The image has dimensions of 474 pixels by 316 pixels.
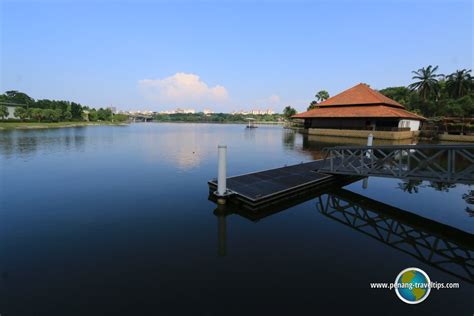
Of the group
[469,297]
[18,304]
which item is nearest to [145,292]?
[18,304]

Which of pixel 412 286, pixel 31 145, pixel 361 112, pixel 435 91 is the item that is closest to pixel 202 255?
pixel 412 286

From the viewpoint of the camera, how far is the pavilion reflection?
6273mm

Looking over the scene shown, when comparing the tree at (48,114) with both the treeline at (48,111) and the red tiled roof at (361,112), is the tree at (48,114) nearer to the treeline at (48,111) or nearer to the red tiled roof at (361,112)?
the treeline at (48,111)

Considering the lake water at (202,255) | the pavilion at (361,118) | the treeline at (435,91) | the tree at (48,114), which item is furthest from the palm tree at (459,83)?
the tree at (48,114)

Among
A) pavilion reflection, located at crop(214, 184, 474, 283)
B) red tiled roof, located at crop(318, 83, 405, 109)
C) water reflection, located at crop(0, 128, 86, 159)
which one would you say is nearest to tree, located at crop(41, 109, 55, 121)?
water reflection, located at crop(0, 128, 86, 159)

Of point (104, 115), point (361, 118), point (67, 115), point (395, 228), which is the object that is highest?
point (104, 115)

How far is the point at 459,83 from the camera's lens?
56812 millimetres

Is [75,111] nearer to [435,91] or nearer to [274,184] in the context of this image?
[274,184]

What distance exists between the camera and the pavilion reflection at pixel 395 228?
247 inches

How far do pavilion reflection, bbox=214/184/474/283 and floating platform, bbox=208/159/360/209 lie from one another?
1.31 feet

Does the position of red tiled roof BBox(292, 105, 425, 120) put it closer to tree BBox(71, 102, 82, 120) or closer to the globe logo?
the globe logo

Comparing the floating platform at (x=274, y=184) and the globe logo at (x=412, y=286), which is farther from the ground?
the floating platform at (x=274, y=184)

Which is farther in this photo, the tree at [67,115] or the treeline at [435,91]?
the tree at [67,115]

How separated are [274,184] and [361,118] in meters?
36.2
